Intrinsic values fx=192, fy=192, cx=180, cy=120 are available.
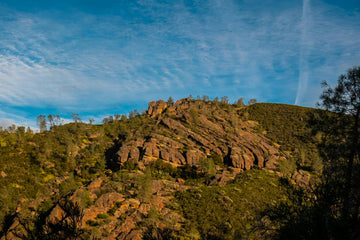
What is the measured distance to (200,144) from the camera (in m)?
95.8

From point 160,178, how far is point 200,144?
1349 inches

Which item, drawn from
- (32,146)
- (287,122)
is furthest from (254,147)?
(32,146)

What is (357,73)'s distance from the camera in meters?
12.5

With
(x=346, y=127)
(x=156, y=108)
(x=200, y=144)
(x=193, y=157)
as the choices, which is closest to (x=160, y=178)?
(x=193, y=157)

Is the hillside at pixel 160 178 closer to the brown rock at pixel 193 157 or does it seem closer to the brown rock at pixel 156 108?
the brown rock at pixel 193 157

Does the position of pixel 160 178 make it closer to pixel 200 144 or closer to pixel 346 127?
pixel 200 144

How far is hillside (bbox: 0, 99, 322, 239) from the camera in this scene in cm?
4447

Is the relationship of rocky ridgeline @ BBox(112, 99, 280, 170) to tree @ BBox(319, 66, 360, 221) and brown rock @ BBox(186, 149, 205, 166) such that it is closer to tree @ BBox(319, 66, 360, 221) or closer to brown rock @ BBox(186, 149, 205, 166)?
brown rock @ BBox(186, 149, 205, 166)

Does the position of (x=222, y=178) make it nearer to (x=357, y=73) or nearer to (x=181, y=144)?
(x=181, y=144)

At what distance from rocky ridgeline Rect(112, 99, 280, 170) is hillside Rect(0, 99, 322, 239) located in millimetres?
461

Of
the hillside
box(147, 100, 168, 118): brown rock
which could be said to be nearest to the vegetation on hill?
the hillside

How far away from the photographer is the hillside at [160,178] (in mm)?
44469

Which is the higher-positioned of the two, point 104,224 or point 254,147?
point 254,147

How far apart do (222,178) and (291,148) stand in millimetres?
62304
